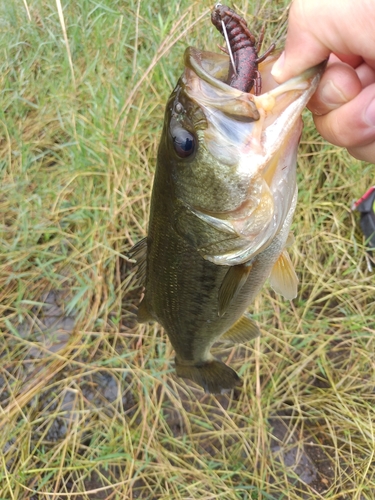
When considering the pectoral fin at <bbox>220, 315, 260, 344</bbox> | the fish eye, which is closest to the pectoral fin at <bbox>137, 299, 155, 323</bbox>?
the pectoral fin at <bbox>220, 315, 260, 344</bbox>

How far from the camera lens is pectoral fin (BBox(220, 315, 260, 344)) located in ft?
5.79

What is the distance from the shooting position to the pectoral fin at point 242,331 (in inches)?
69.5

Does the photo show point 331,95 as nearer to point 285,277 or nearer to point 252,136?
point 252,136

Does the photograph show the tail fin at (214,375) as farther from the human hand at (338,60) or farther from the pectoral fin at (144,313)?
the human hand at (338,60)

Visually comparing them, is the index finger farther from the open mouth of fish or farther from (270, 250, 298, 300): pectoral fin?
(270, 250, 298, 300): pectoral fin

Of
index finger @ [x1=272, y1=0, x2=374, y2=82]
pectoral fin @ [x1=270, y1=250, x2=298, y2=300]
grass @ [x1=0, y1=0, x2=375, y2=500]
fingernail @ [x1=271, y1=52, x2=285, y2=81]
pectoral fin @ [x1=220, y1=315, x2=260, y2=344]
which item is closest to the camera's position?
index finger @ [x1=272, y1=0, x2=374, y2=82]

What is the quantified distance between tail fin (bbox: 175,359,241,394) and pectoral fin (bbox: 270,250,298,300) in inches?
23.0

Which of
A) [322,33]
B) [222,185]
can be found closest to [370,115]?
[322,33]

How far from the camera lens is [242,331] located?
70.1 inches

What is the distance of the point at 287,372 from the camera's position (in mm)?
2324

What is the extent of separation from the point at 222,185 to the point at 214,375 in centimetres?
110

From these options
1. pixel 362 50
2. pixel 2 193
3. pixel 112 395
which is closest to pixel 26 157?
pixel 2 193

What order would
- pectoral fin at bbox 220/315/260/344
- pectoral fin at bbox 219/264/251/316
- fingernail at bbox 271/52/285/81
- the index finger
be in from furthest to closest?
1. pectoral fin at bbox 220/315/260/344
2. pectoral fin at bbox 219/264/251/316
3. fingernail at bbox 271/52/285/81
4. the index finger

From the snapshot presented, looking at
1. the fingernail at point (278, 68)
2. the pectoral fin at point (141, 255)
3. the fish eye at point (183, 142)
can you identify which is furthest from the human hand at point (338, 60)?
the pectoral fin at point (141, 255)
